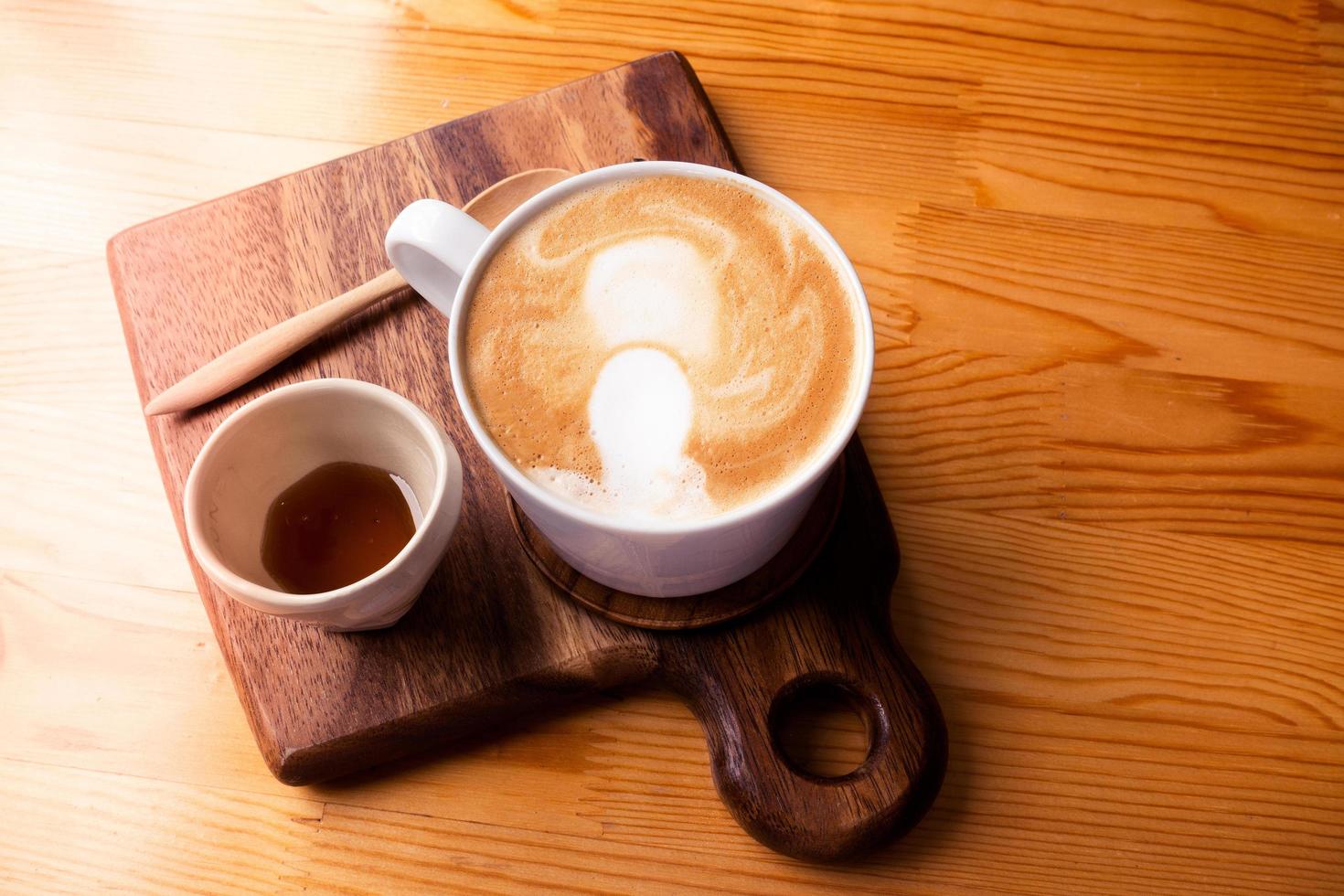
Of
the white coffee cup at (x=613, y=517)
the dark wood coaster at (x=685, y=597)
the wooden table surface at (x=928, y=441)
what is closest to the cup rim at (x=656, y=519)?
the white coffee cup at (x=613, y=517)

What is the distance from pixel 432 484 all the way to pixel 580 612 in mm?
140

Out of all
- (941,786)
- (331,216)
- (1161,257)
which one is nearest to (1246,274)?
(1161,257)

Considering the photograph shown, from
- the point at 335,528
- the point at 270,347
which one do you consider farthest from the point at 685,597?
the point at 270,347

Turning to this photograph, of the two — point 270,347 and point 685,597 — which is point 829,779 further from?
point 270,347

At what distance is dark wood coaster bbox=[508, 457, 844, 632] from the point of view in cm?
72

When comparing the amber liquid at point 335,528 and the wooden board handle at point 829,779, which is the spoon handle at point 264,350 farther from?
the wooden board handle at point 829,779

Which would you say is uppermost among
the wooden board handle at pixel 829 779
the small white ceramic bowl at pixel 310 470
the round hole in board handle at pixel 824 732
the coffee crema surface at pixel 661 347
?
the coffee crema surface at pixel 661 347

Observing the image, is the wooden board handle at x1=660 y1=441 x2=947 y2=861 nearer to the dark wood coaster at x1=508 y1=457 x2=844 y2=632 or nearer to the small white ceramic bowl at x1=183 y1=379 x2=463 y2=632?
the dark wood coaster at x1=508 y1=457 x2=844 y2=632

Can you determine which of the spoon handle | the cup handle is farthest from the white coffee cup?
the spoon handle

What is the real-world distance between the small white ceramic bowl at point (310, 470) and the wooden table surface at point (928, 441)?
0.19 metres

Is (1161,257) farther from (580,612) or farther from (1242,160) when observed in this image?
(580,612)

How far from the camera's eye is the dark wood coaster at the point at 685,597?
72 cm

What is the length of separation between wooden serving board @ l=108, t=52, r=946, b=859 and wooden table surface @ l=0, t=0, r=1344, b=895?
9 centimetres

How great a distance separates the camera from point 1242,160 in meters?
0.97
